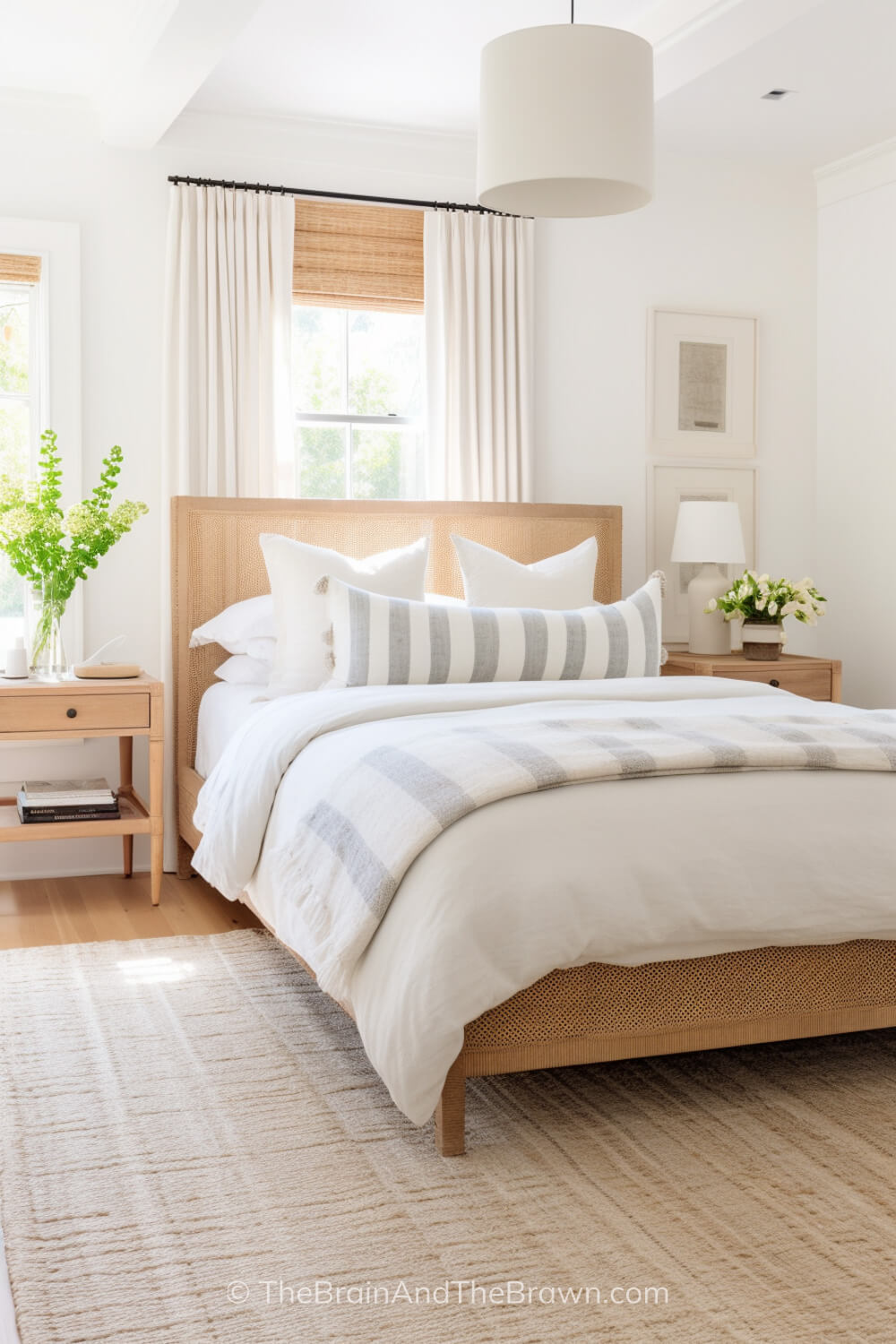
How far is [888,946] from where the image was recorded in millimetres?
2508

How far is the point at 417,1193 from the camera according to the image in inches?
81.9

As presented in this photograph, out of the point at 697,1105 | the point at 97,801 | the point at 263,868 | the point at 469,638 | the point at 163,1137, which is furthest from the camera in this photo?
the point at 97,801

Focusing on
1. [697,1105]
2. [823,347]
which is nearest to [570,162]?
[697,1105]

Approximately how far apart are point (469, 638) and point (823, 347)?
→ 252cm

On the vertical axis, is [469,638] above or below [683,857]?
above

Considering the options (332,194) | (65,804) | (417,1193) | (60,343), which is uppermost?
(332,194)

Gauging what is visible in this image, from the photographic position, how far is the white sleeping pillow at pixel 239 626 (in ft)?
13.4

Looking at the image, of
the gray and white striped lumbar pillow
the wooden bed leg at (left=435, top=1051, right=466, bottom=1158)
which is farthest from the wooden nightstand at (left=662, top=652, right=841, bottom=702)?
the wooden bed leg at (left=435, top=1051, right=466, bottom=1158)

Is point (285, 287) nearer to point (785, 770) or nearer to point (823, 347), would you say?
point (823, 347)

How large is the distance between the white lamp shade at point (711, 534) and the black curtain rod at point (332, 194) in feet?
4.21

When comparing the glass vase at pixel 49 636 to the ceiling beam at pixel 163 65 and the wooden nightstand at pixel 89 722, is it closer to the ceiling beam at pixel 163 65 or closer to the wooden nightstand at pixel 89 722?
the wooden nightstand at pixel 89 722

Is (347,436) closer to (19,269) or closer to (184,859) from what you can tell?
(19,269)

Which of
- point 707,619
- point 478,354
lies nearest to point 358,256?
point 478,354

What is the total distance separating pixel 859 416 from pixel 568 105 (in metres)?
2.85
